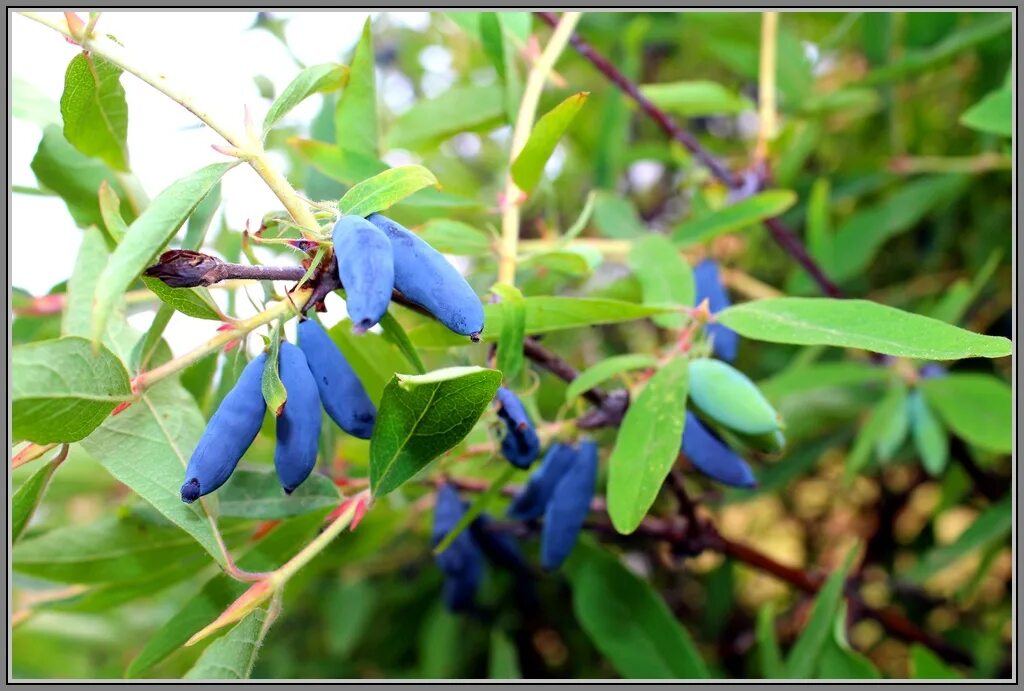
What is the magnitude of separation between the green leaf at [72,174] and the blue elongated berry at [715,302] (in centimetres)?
63

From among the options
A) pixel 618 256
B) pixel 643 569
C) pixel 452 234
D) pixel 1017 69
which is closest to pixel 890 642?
pixel 643 569

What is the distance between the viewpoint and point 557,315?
2.60 ft

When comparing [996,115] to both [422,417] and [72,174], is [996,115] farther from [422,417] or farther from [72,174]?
[72,174]

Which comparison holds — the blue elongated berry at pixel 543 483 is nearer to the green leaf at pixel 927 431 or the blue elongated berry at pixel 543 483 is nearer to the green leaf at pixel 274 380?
the green leaf at pixel 274 380

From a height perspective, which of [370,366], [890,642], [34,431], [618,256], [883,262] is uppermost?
[34,431]

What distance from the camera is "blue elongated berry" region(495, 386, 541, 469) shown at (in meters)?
0.76

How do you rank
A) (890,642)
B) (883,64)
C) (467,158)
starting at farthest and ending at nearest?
(467,158) < (890,642) < (883,64)

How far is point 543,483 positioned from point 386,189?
38cm

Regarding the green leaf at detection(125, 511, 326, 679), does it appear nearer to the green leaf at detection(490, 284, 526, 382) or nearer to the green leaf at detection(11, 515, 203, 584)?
the green leaf at detection(11, 515, 203, 584)

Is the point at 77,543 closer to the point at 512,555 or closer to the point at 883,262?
the point at 512,555

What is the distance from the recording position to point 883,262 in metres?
1.95

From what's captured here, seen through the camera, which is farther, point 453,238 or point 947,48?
point 947,48

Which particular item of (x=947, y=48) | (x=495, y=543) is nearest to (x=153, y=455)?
(x=495, y=543)

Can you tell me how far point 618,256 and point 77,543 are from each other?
83 cm
